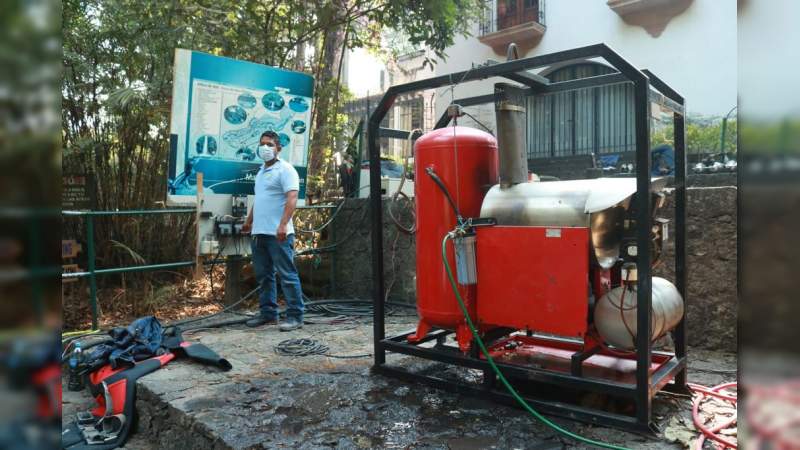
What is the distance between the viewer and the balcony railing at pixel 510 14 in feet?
38.4

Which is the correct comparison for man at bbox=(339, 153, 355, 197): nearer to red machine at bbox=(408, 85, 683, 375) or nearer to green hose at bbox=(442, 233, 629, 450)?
red machine at bbox=(408, 85, 683, 375)

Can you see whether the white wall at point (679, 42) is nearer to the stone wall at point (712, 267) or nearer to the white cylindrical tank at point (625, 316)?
the stone wall at point (712, 267)

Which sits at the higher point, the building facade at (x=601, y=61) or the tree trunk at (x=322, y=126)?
the building facade at (x=601, y=61)

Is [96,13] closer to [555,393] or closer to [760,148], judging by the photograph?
[555,393]

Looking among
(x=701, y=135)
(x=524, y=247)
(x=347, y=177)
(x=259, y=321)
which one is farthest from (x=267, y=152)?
(x=701, y=135)

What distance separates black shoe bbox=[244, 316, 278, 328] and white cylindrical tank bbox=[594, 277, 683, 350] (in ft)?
10.5

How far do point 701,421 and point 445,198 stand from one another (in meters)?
1.70

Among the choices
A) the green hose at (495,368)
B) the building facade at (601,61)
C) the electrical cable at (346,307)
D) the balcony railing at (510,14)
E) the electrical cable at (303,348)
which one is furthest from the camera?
the balcony railing at (510,14)

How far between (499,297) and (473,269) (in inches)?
7.9

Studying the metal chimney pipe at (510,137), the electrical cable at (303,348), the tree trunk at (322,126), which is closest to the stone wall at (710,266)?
the metal chimney pipe at (510,137)

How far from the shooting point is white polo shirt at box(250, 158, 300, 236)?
188 inches

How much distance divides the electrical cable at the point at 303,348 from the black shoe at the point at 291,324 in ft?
1.55

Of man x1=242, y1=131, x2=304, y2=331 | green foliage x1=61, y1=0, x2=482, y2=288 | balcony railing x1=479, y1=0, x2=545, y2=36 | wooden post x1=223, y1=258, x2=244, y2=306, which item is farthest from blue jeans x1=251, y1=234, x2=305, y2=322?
balcony railing x1=479, y1=0, x2=545, y2=36

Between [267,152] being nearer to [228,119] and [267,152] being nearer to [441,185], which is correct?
[228,119]
